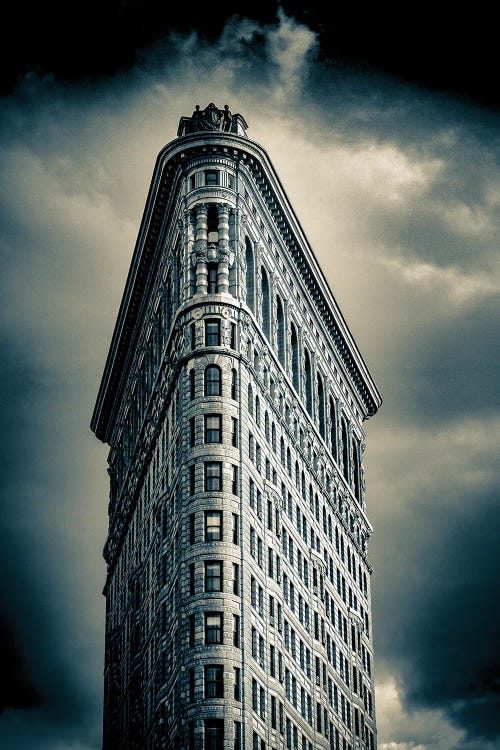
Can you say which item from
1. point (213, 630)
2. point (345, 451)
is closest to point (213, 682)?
point (213, 630)

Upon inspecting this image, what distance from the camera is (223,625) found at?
121 metres

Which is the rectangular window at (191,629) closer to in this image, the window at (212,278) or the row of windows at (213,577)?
the row of windows at (213,577)

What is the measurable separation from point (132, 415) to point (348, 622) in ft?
102

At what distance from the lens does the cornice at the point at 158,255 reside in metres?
144

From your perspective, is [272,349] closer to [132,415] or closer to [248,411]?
[248,411]

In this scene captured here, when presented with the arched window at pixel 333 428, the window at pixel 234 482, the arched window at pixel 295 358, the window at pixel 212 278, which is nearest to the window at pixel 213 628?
the window at pixel 234 482

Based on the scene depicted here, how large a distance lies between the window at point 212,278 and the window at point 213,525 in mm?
21455

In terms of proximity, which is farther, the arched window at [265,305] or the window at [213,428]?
the arched window at [265,305]

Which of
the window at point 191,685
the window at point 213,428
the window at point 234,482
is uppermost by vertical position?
the window at point 213,428

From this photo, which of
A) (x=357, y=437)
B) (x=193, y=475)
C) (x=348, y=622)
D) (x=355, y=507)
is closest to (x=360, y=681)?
(x=348, y=622)

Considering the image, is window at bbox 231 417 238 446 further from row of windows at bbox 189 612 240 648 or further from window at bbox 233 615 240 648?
row of windows at bbox 189 612 240 648

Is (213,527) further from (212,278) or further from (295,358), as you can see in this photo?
(295,358)

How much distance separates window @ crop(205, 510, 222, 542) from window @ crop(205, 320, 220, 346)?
16.0 metres

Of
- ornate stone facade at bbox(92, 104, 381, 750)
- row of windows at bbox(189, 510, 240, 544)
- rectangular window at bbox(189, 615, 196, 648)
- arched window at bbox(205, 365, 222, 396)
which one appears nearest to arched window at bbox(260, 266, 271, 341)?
ornate stone facade at bbox(92, 104, 381, 750)
